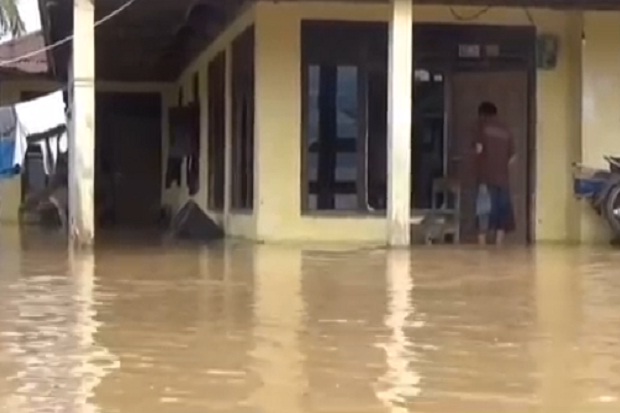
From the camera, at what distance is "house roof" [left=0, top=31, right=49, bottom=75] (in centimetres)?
2381

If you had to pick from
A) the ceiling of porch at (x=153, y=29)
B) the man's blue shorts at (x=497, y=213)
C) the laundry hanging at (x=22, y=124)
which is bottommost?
the man's blue shorts at (x=497, y=213)

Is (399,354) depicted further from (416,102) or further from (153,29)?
(153,29)

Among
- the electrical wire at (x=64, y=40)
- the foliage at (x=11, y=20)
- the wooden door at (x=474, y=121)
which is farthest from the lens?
the foliage at (x=11, y=20)

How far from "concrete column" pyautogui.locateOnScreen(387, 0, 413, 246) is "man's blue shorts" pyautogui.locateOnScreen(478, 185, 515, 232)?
1908mm

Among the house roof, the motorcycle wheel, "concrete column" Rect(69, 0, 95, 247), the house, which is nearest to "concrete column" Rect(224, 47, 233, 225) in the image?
the house

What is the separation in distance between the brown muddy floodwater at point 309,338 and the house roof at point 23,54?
13311mm

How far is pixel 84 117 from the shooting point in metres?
14.0

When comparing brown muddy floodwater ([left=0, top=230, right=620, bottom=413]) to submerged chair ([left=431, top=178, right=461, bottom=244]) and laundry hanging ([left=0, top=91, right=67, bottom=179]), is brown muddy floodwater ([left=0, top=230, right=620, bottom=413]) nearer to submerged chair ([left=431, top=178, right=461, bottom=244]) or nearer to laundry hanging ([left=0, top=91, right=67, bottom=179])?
submerged chair ([left=431, top=178, right=461, bottom=244])

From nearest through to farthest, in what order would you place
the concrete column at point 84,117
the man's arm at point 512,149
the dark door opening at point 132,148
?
1. the concrete column at point 84,117
2. the man's arm at point 512,149
3. the dark door opening at point 132,148

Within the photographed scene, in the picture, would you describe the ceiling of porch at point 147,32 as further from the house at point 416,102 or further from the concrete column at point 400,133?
the concrete column at point 400,133

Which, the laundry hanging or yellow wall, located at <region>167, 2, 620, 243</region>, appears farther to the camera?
the laundry hanging

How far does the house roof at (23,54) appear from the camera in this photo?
23.8m

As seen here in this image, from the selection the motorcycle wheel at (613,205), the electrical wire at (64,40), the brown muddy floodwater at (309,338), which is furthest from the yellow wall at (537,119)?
the brown muddy floodwater at (309,338)

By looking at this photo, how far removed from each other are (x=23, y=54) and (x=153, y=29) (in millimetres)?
4061
